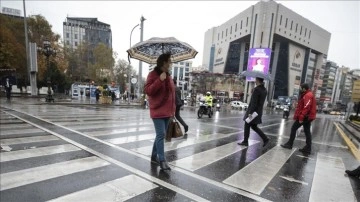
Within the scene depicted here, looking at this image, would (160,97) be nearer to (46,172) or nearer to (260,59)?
(46,172)

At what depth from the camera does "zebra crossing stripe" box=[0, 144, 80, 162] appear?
437 cm

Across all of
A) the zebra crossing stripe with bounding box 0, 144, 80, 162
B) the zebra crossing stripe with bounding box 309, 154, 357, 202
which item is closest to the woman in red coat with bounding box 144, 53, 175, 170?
the zebra crossing stripe with bounding box 0, 144, 80, 162

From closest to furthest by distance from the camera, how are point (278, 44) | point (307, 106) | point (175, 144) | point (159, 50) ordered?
point (159, 50) < point (175, 144) < point (307, 106) < point (278, 44)

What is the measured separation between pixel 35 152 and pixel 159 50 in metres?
3.49

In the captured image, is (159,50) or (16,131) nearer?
(159,50)

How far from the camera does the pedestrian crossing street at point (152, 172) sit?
3238 mm

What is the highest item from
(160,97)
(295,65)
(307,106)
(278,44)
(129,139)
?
(278,44)

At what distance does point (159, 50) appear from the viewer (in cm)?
604

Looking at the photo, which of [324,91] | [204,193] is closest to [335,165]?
[204,193]

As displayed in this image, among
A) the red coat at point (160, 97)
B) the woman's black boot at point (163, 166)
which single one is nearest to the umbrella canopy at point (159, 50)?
the red coat at point (160, 97)

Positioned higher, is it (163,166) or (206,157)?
(163,166)

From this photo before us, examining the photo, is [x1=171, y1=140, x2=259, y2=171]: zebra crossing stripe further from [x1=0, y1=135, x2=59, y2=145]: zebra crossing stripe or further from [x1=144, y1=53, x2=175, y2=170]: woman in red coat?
[x1=0, y1=135, x2=59, y2=145]: zebra crossing stripe

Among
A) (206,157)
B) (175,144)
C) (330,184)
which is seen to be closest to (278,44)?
(175,144)

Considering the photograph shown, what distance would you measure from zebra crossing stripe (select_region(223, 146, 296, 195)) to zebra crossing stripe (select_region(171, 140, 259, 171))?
0.67m
